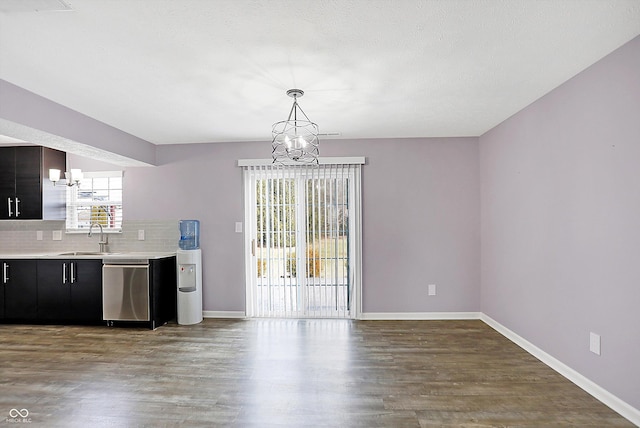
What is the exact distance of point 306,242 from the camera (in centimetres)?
457

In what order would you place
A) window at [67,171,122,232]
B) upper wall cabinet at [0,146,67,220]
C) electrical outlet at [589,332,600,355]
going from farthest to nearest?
window at [67,171,122,232] → upper wall cabinet at [0,146,67,220] → electrical outlet at [589,332,600,355]

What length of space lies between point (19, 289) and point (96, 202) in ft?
4.49

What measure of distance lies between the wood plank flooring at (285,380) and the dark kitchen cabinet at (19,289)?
30 centimetres

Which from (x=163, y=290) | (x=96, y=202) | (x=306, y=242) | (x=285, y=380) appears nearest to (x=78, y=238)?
(x=96, y=202)

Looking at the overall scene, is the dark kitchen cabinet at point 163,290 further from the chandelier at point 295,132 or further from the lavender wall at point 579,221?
the lavender wall at point 579,221

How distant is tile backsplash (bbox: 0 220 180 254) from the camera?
4.74m

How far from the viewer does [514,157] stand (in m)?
3.60

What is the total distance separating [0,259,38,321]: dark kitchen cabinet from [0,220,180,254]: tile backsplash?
0.57m

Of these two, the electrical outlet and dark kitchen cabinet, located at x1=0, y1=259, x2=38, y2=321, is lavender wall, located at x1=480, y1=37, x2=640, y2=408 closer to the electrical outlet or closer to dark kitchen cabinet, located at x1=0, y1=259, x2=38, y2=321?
the electrical outlet

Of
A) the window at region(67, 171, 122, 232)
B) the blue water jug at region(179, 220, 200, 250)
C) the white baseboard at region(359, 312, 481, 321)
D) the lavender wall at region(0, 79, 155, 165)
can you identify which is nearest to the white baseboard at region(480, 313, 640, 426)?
the white baseboard at region(359, 312, 481, 321)

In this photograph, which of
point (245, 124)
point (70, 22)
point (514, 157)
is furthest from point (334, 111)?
point (70, 22)

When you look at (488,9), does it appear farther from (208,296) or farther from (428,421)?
→ (208,296)

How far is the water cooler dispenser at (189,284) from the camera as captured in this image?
171 inches

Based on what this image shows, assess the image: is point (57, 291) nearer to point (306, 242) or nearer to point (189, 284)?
point (189, 284)
